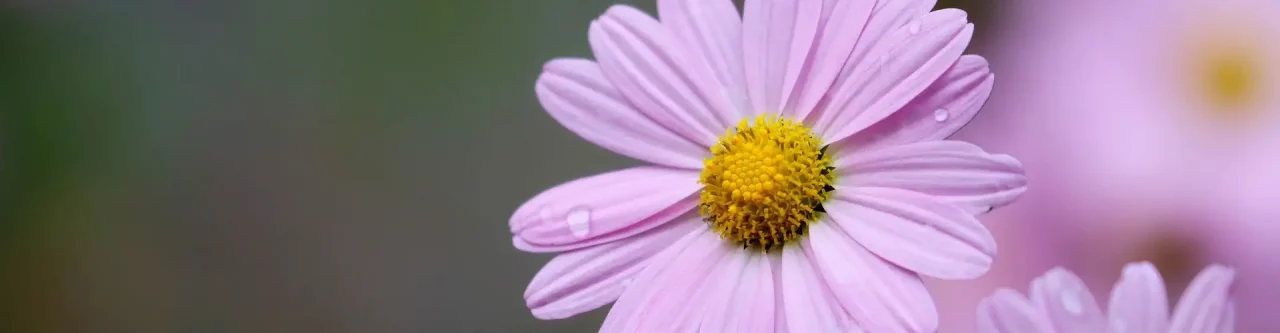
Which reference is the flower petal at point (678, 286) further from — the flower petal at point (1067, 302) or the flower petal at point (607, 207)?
the flower petal at point (1067, 302)

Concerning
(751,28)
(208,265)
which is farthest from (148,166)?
(751,28)

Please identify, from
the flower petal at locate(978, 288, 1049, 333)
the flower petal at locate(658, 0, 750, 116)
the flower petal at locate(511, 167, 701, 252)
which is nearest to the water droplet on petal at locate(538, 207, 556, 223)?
the flower petal at locate(511, 167, 701, 252)

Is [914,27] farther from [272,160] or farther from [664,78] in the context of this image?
[272,160]

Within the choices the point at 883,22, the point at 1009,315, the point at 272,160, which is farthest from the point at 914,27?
the point at 272,160

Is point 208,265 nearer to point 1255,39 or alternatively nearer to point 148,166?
point 148,166

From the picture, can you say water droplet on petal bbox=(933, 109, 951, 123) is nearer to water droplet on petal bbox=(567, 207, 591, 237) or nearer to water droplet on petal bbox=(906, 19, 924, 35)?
water droplet on petal bbox=(906, 19, 924, 35)

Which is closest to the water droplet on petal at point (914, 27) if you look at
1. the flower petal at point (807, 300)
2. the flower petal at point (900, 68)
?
the flower petal at point (900, 68)
